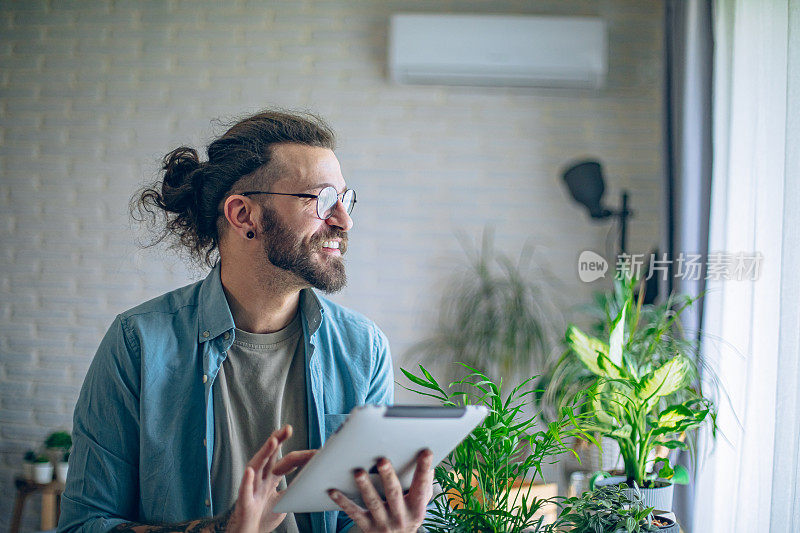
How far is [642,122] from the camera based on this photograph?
342 cm

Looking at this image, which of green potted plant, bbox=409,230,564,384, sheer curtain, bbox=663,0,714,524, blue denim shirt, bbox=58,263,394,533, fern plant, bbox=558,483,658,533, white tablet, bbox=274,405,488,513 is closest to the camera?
white tablet, bbox=274,405,488,513

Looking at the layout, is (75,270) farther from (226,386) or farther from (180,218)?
(226,386)

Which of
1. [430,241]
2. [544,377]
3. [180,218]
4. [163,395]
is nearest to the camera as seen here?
[163,395]

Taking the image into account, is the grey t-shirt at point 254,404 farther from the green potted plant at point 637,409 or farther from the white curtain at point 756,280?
the white curtain at point 756,280

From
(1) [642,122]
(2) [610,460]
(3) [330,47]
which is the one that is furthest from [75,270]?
(1) [642,122]

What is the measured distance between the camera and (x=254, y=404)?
1.63m

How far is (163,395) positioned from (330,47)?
2.40 meters

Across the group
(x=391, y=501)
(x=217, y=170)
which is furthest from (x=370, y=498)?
(x=217, y=170)

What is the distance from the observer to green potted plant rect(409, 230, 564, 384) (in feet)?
10.7

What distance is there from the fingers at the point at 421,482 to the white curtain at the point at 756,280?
1.08m

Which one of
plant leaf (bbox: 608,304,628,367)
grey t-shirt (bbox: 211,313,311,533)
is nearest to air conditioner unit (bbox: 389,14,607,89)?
plant leaf (bbox: 608,304,628,367)

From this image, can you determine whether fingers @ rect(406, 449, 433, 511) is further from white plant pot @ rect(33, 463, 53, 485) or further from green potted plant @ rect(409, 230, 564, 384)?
white plant pot @ rect(33, 463, 53, 485)

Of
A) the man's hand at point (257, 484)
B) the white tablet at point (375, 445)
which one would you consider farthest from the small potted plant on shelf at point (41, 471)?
the white tablet at point (375, 445)

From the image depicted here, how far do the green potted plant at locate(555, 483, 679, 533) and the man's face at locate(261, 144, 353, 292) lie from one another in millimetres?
768
